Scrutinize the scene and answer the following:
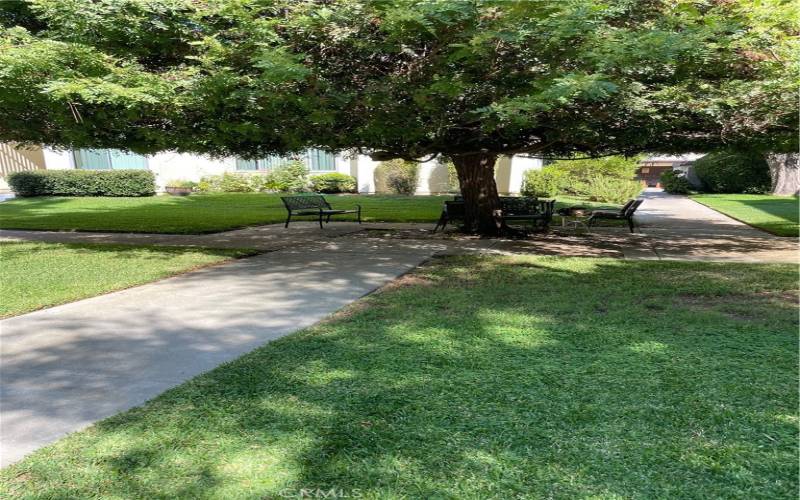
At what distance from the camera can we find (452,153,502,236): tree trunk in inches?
486

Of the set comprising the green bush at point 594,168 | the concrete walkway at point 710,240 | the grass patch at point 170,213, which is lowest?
the concrete walkway at point 710,240

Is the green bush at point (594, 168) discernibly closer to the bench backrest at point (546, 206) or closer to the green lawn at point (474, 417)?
the bench backrest at point (546, 206)

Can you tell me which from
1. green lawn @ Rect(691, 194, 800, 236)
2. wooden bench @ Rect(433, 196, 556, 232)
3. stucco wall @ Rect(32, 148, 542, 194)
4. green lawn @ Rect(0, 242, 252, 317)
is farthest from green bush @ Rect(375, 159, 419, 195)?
green lawn @ Rect(0, 242, 252, 317)

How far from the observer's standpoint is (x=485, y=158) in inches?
486

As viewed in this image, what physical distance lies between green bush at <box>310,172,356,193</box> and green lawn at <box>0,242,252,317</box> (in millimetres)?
16392

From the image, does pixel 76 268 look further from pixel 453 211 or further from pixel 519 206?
pixel 519 206

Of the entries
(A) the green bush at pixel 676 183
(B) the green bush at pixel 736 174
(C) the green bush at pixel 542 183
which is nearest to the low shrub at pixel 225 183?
(C) the green bush at pixel 542 183

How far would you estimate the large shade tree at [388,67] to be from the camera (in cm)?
607

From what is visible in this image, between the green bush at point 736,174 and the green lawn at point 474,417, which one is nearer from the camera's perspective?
the green lawn at point 474,417

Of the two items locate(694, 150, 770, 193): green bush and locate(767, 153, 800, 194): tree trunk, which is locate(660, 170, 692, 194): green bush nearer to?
locate(694, 150, 770, 193): green bush

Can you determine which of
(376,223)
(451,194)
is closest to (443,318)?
(376,223)

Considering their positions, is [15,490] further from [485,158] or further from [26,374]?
[485,158]

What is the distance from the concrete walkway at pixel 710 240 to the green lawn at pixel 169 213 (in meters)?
6.17

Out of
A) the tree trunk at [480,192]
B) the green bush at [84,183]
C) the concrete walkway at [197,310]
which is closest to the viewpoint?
the concrete walkway at [197,310]
